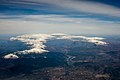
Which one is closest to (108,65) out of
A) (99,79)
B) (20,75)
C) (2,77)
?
(99,79)

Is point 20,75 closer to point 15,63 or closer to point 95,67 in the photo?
point 15,63

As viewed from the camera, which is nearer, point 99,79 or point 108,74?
point 99,79

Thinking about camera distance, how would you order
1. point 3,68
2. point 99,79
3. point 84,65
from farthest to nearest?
1. point 84,65
2. point 3,68
3. point 99,79

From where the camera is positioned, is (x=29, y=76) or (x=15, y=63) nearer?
(x=29, y=76)

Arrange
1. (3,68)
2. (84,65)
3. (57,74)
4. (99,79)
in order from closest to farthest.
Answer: (99,79)
(57,74)
(3,68)
(84,65)

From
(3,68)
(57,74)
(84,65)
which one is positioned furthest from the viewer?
(84,65)

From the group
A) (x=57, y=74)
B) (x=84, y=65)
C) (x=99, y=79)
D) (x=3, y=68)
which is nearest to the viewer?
(x=99, y=79)

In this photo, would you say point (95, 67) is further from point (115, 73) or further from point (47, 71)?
point (47, 71)

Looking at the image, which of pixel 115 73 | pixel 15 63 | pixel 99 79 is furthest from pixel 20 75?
pixel 115 73
